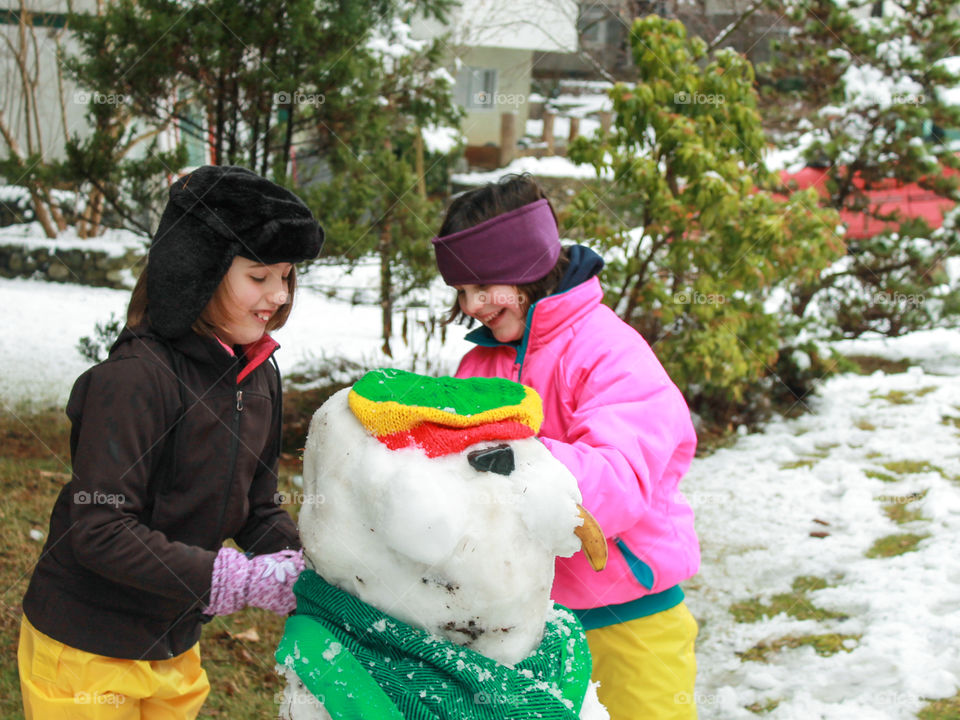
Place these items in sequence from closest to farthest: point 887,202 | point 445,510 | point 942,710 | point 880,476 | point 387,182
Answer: point 445,510 < point 942,710 < point 880,476 < point 387,182 < point 887,202

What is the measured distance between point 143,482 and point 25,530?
3178mm

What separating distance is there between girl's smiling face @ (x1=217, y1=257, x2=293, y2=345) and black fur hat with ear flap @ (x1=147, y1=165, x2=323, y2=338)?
0.16 feet

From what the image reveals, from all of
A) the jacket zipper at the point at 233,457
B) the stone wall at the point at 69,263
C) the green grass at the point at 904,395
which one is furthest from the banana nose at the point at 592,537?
the stone wall at the point at 69,263

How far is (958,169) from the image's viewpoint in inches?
309

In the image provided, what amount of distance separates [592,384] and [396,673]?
82 cm

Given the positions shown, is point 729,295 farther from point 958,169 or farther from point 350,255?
point 958,169

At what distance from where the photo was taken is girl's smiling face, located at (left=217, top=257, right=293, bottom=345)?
1979 mm

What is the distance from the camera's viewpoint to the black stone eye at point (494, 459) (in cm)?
150

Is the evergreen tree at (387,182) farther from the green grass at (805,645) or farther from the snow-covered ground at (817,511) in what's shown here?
the green grass at (805,645)

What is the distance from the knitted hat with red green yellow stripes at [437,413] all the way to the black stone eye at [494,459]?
1.0 inches

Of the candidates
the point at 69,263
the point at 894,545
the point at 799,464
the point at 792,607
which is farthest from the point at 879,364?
the point at 69,263

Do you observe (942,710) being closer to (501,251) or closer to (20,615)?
→ (501,251)

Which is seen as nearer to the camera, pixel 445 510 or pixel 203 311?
pixel 445 510

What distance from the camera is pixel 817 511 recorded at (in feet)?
16.9
